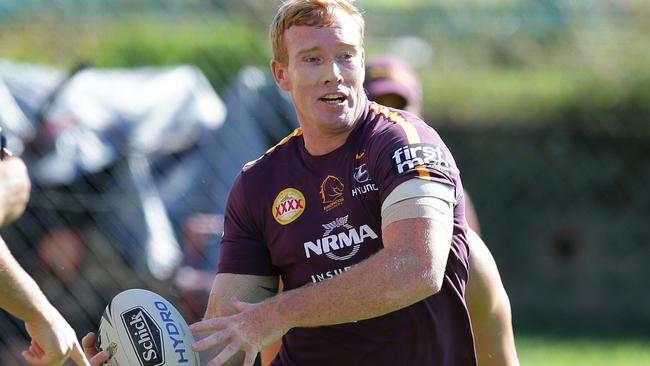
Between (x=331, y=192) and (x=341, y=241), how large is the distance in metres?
0.17

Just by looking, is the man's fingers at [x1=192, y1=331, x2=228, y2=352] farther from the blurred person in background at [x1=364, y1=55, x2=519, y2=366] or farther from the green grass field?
the green grass field

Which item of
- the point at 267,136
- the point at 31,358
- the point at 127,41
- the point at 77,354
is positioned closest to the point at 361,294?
the point at 77,354

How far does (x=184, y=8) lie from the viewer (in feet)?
28.0

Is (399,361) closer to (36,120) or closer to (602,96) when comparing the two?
(36,120)

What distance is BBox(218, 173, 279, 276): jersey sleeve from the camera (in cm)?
426

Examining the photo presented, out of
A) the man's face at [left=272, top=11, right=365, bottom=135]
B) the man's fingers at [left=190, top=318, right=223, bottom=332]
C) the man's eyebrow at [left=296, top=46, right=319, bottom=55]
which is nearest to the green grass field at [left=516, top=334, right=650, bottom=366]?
the man's face at [left=272, top=11, right=365, bottom=135]

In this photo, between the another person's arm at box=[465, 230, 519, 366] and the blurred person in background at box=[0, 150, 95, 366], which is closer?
the blurred person in background at box=[0, 150, 95, 366]

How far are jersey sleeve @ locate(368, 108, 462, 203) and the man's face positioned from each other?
6.4 inches

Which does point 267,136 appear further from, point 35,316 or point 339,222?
point 339,222

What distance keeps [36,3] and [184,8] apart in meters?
1.05

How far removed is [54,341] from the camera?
4.33 metres


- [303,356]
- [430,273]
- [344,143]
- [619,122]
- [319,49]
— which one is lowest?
[619,122]

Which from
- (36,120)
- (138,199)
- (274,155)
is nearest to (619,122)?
(138,199)

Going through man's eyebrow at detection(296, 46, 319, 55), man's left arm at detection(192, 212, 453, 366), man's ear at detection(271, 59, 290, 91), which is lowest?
man's left arm at detection(192, 212, 453, 366)
